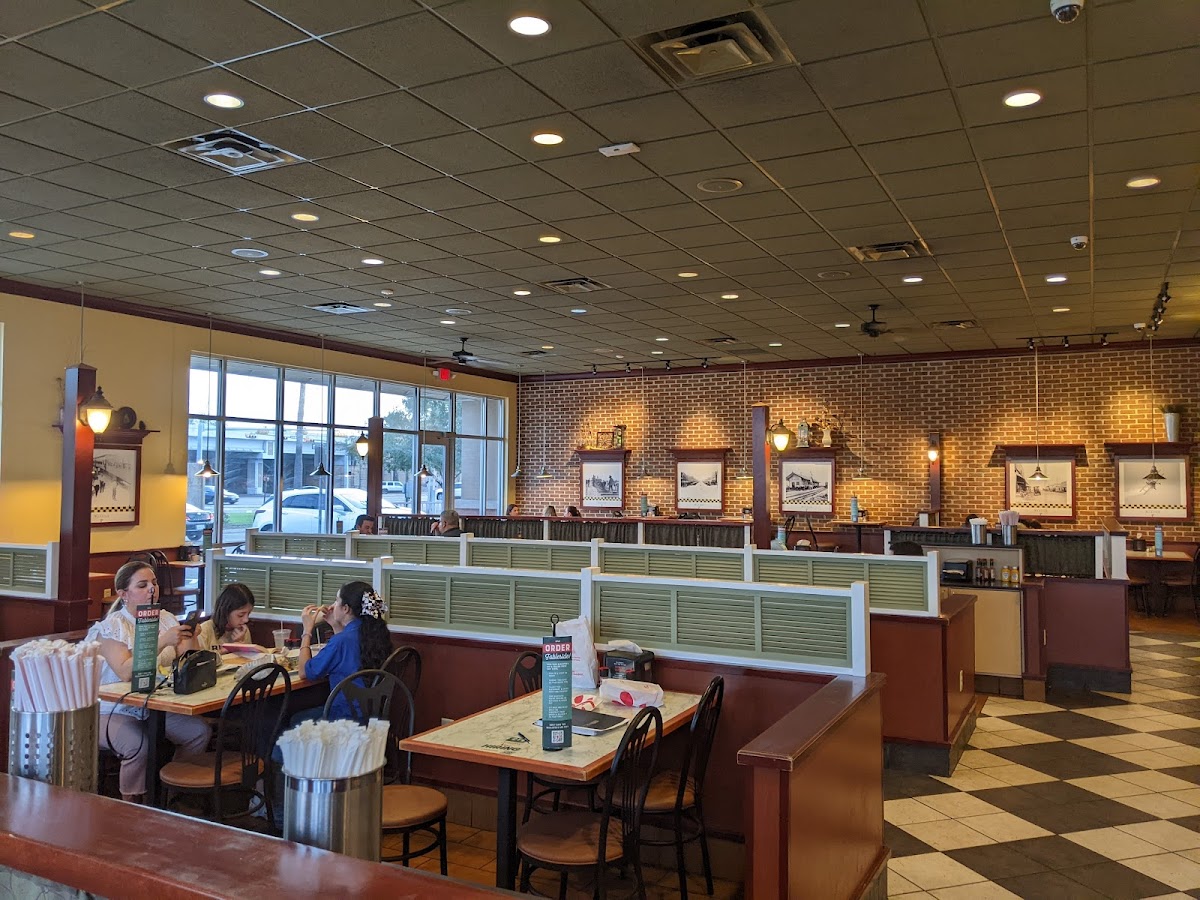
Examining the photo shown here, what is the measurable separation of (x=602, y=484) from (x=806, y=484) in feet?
11.6

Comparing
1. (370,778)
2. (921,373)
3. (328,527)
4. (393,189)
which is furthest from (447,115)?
(921,373)

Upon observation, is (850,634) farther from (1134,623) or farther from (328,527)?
(328,527)

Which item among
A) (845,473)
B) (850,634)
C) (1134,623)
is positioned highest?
(845,473)

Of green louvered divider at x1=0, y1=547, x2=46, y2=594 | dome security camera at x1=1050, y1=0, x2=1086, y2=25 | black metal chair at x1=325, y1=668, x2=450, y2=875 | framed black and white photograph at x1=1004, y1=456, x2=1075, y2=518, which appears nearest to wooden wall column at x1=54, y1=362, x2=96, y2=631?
green louvered divider at x1=0, y1=547, x2=46, y2=594

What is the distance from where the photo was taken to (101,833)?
134 centimetres

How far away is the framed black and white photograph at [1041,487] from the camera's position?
12633mm

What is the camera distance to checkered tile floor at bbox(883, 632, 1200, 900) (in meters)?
4.07

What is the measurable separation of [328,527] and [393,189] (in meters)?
7.71

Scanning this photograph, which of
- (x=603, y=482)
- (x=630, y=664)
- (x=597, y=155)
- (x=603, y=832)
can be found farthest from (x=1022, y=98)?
(x=603, y=482)

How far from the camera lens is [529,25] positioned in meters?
3.72

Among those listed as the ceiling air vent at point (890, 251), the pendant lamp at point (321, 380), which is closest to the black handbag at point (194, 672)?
the ceiling air vent at point (890, 251)

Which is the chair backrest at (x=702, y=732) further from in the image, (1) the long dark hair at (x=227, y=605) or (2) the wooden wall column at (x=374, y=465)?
(2) the wooden wall column at (x=374, y=465)

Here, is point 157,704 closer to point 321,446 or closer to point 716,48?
point 716,48

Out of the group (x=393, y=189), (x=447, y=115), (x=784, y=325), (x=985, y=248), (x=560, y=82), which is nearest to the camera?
(x=560, y=82)
